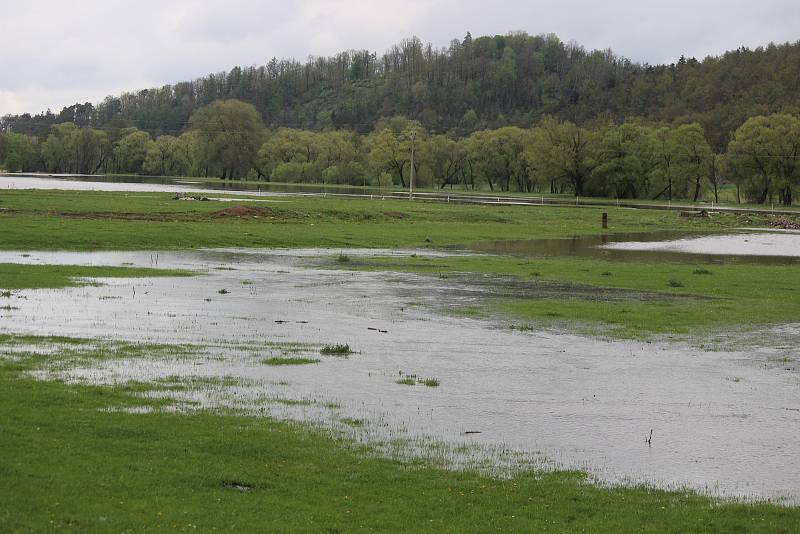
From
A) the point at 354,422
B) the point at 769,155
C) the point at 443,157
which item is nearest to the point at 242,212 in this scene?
the point at 354,422

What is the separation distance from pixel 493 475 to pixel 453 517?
195 centimetres

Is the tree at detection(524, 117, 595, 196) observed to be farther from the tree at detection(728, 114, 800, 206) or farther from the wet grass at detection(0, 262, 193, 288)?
the wet grass at detection(0, 262, 193, 288)

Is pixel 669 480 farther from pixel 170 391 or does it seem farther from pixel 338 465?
pixel 170 391

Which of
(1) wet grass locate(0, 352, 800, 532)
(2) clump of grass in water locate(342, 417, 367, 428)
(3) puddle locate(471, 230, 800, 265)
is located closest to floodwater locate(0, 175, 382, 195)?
(3) puddle locate(471, 230, 800, 265)

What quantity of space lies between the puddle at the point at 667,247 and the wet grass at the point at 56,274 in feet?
78.7

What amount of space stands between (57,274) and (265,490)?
2454 cm

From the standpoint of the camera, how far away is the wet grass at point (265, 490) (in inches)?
400

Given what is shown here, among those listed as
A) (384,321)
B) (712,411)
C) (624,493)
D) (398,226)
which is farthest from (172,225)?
(624,493)

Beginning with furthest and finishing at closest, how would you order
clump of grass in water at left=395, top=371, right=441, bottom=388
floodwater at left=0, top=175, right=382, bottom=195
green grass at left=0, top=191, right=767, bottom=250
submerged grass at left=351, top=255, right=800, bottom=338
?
1. floodwater at left=0, top=175, right=382, bottom=195
2. green grass at left=0, top=191, right=767, bottom=250
3. submerged grass at left=351, top=255, right=800, bottom=338
4. clump of grass in water at left=395, top=371, right=441, bottom=388

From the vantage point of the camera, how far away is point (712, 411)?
1684cm

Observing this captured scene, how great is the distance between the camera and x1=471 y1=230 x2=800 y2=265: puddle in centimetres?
5328

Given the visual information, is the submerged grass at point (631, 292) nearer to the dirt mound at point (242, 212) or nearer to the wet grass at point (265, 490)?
the wet grass at point (265, 490)

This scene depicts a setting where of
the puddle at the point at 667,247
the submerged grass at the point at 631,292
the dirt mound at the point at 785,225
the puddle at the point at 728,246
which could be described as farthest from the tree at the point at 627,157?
the submerged grass at the point at 631,292

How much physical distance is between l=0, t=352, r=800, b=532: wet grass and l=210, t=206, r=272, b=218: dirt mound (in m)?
51.8
